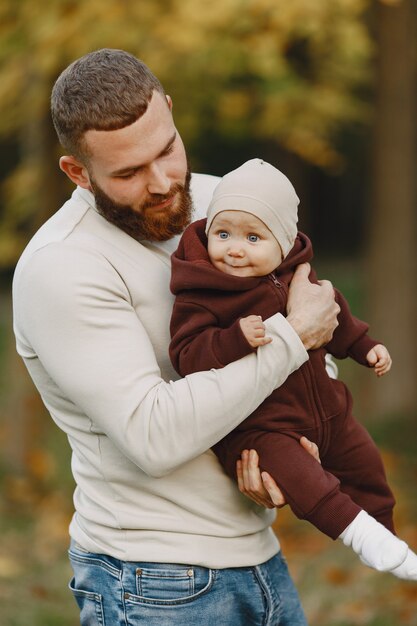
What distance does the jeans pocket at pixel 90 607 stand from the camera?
2.84 meters

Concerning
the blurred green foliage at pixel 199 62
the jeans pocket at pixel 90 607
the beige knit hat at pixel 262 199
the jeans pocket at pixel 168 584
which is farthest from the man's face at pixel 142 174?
the blurred green foliage at pixel 199 62

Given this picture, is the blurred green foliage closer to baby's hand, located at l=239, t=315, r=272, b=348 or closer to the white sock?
baby's hand, located at l=239, t=315, r=272, b=348

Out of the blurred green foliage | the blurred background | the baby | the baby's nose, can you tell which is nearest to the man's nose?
the baby

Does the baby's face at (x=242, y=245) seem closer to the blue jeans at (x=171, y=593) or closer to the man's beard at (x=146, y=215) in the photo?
the man's beard at (x=146, y=215)

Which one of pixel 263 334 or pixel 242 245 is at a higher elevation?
pixel 242 245

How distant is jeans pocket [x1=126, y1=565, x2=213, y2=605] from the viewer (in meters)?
2.70

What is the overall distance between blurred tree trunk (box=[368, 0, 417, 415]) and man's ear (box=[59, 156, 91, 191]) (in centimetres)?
673

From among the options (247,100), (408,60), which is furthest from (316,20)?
(247,100)

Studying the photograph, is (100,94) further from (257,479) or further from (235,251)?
(257,479)

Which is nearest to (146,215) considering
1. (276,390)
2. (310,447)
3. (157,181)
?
(157,181)

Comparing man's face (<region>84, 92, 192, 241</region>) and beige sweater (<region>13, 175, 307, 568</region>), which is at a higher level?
man's face (<region>84, 92, 192, 241</region>)

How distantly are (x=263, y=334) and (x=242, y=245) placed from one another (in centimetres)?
27

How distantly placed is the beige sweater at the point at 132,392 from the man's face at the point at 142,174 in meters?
0.06

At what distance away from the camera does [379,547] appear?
2.63 metres
